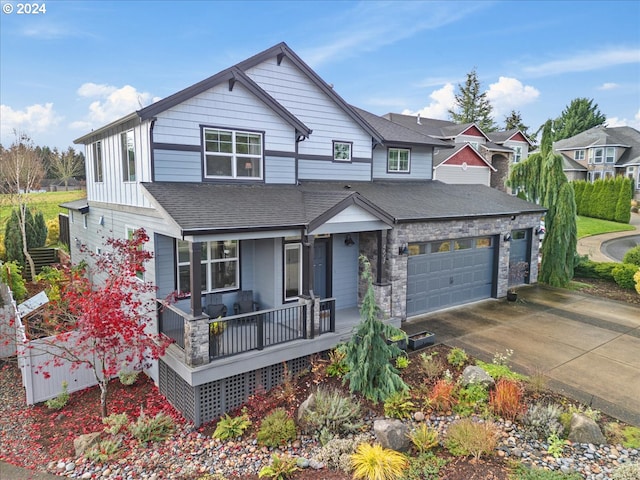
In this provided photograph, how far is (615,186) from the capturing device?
3494 cm

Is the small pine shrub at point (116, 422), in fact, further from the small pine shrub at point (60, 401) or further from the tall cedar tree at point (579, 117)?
the tall cedar tree at point (579, 117)

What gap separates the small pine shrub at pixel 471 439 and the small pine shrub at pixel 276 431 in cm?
260

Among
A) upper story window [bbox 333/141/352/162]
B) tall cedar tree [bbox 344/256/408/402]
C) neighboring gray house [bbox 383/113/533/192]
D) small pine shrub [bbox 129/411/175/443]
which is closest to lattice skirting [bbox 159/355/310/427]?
small pine shrub [bbox 129/411/175/443]

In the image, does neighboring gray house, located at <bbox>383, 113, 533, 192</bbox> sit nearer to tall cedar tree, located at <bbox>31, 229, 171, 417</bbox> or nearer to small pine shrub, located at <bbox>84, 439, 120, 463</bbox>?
tall cedar tree, located at <bbox>31, 229, 171, 417</bbox>

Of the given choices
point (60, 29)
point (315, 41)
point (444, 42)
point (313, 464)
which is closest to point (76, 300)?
point (313, 464)

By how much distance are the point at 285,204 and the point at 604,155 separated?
48.5 metres

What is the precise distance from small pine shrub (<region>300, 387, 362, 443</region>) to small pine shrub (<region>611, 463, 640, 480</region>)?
3.72 m

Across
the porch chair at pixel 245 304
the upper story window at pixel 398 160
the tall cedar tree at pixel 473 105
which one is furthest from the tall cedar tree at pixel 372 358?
the tall cedar tree at pixel 473 105

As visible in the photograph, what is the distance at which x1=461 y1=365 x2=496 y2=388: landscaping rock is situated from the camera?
7.94 meters

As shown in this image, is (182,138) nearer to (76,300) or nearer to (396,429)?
(76,300)

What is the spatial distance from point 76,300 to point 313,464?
527 centimetres

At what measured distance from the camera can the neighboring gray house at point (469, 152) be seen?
29992 mm

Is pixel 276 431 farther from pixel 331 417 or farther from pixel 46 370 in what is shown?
pixel 46 370

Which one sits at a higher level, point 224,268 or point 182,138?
point 182,138
